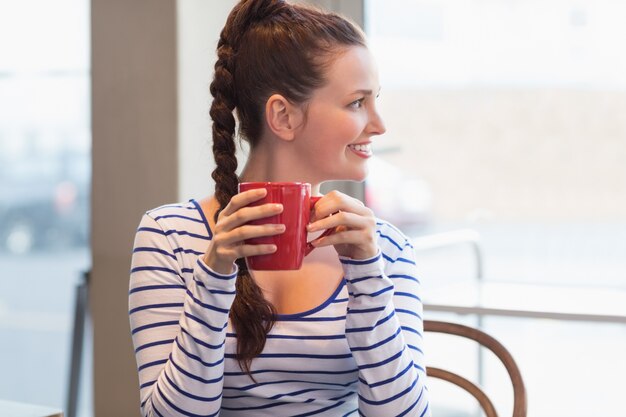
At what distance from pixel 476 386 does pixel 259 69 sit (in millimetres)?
642

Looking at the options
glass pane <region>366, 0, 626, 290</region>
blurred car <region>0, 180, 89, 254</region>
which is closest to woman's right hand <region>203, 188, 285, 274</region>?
glass pane <region>366, 0, 626, 290</region>

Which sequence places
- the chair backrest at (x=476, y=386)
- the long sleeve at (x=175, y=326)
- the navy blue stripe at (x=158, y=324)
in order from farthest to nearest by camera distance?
the chair backrest at (x=476, y=386) < the navy blue stripe at (x=158, y=324) < the long sleeve at (x=175, y=326)

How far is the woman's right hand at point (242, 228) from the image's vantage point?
93cm

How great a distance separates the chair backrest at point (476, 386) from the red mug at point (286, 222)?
52 cm

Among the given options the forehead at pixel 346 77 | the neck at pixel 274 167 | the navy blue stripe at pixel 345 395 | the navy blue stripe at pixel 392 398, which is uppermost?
the forehead at pixel 346 77

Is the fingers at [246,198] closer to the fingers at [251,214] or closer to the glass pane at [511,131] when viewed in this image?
the fingers at [251,214]

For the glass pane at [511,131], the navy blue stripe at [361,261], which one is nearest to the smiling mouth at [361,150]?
the navy blue stripe at [361,261]

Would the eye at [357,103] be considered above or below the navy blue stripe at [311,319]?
above

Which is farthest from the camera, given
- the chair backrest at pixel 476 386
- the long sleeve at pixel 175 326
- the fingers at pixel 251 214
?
the chair backrest at pixel 476 386

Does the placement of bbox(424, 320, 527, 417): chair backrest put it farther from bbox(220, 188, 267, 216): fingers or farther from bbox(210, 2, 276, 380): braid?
bbox(220, 188, 267, 216): fingers

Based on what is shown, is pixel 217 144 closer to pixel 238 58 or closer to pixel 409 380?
pixel 238 58

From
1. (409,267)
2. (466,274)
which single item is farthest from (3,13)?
(409,267)

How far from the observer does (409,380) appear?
1.15m

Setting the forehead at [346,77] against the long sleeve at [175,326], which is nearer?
the long sleeve at [175,326]
